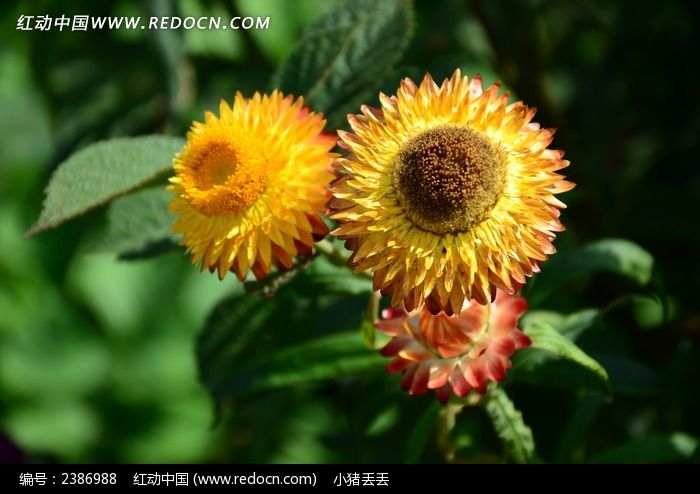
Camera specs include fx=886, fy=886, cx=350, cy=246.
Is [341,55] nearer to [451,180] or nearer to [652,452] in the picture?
[451,180]

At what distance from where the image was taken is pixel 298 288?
1.34m

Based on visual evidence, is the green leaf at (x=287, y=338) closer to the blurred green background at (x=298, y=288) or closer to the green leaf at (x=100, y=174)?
the blurred green background at (x=298, y=288)

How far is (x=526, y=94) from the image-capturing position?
2.08 m

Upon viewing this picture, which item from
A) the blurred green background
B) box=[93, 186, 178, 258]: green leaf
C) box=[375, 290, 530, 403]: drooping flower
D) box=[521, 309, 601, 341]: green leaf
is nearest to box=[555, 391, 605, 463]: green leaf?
the blurred green background

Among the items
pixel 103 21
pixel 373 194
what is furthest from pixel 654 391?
pixel 103 21

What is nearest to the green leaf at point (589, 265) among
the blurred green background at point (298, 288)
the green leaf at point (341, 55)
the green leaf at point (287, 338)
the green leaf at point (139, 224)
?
the blurred green background at point (298, 288)

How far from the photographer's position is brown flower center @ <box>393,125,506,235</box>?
3.49 ft

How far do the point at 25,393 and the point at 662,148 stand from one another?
1.98 meters

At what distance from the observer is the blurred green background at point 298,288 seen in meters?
1.59

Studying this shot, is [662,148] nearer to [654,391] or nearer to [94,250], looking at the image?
[654,391]

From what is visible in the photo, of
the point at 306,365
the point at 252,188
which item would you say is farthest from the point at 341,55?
the point at 306,365

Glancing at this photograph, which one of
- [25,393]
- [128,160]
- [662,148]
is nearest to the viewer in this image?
[128,160]

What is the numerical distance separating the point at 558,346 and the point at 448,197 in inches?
9.7

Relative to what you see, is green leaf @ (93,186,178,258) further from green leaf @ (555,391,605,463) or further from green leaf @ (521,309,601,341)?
green leaf @ (555,391,605,463)
